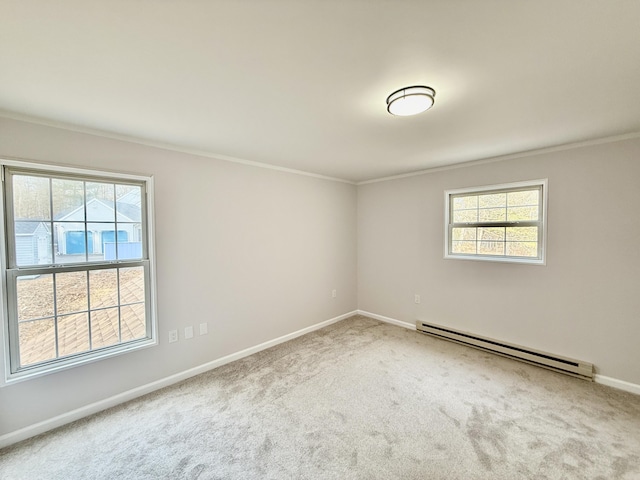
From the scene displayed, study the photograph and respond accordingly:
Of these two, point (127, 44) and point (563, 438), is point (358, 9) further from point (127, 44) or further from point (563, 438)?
point (563, 438)

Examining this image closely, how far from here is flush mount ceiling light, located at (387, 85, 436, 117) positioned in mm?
1570

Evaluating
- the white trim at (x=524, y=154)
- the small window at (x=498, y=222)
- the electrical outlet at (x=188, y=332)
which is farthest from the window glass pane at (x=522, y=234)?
the electrical outlet at (x=188, y=332)

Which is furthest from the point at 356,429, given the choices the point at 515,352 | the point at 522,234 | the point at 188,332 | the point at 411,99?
the point at 522,234

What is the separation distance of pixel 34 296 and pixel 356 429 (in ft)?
8.68

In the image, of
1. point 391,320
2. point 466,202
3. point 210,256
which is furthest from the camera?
point 391,320

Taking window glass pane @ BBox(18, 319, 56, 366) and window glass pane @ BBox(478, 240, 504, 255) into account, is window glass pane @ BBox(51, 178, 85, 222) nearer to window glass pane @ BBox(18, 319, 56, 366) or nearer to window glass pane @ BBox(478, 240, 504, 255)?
window glass pane @ BBox(18, 319, 56, 366)

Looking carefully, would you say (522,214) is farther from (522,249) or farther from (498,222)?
(522,249)

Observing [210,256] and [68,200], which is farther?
[210,256]

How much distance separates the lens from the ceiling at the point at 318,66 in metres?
1.02

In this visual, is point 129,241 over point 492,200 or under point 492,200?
under

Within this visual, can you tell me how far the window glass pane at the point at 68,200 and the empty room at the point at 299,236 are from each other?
1cm

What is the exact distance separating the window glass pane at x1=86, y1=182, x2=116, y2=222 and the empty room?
0.07ft

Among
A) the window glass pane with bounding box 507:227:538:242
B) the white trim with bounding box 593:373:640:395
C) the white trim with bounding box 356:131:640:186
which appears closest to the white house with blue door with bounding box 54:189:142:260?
the white trim with bounding box 356:131:640:186

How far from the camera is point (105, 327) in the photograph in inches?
90.0
